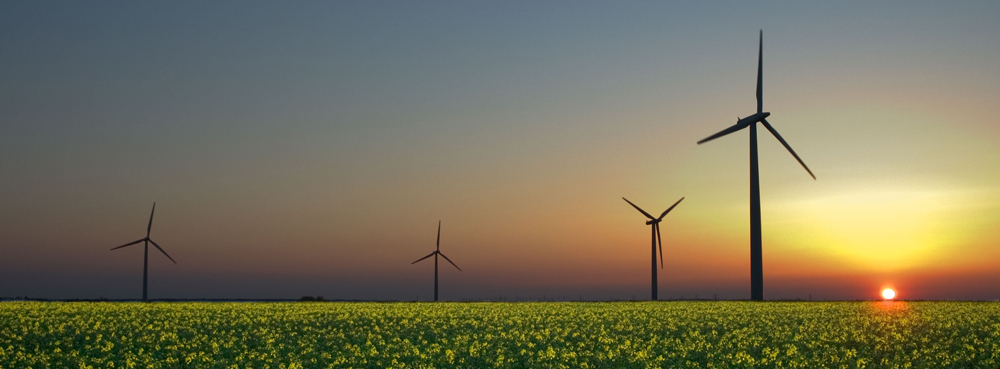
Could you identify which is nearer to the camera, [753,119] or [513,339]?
[513,339]

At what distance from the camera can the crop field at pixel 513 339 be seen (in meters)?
35.8

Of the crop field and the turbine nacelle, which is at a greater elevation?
the turbine nacelle

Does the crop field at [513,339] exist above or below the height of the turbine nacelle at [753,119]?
below

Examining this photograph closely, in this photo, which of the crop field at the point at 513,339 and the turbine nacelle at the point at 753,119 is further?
the turbine nacelle at the point at 753,119

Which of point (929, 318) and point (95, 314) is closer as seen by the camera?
point (929, 318)

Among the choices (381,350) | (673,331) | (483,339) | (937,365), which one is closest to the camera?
(937,365)

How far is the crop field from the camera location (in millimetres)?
35781

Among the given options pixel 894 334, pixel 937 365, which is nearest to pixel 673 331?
pixel 894 334

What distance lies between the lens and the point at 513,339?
43.1m

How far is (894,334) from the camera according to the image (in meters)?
43.7

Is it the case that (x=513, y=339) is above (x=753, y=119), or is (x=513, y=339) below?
below

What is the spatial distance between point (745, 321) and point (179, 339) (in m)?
33.4

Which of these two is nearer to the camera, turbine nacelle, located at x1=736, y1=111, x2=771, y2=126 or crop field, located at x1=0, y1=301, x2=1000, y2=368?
crop field, located at x1=0, y1=301, x2=1000, y2=368

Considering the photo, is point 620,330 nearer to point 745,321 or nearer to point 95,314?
point 745,321
